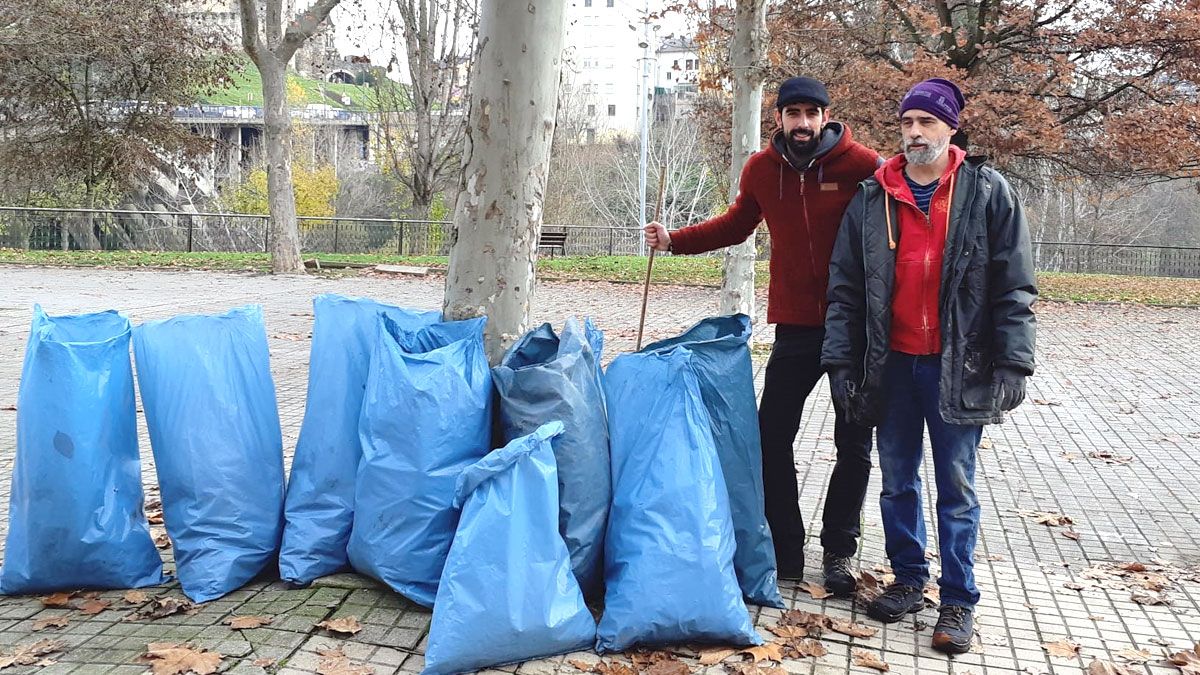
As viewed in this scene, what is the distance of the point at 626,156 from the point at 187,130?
23067mm

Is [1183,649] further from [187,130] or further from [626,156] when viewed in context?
[626,156]

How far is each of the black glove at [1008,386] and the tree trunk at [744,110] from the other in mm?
7487

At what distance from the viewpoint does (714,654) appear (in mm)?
3439

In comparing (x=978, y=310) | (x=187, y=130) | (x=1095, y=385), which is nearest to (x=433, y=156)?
(x=187, y=130)

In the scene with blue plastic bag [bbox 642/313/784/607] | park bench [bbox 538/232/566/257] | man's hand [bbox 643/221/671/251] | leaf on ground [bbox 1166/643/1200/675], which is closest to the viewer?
leaf on ground [bbox 1166/643/1200/675]

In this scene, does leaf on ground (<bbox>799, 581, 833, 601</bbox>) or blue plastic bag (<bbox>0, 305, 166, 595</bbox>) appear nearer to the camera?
blue plastic bag (<bbox>0, 305, 166, 595</bbox>)

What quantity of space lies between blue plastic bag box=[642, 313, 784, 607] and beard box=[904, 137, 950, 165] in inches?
34.0

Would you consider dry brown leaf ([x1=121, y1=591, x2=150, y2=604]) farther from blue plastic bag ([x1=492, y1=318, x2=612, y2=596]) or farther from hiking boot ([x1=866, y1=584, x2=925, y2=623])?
hiking boot ([x1=866, y1=584, x2=925, y2=623])

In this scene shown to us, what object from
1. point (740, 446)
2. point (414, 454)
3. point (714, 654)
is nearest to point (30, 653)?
point (414, 454)

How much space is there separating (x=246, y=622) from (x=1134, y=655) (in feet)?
9.87

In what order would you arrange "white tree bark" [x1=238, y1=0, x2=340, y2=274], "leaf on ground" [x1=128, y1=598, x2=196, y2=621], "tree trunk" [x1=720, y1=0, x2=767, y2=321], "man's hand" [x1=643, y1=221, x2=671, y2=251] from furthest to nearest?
"white tree bark" [x1=238, y1=0, x2=340, y2=274]
"tree trunk" [x1=720, y1=0, x2=767, y2=321]
"man's hand" [x1=643, y1=221, x2=671, y2=251]
"leaf on ground" [x1=128, y1=598, x2=196, y2=621]

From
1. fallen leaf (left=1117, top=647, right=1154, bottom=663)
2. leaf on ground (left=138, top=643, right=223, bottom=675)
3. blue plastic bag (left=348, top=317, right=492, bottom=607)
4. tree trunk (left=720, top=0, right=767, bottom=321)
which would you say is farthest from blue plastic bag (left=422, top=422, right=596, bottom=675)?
tree trunk (left=720, top=0, right=767, bottom=321)

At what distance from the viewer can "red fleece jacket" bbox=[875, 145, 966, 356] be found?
12.1 ft

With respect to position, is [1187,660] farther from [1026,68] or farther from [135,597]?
[1026,68]
